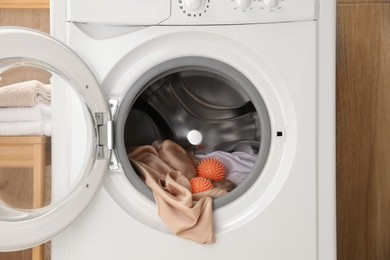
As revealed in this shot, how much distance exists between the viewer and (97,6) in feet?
3.52

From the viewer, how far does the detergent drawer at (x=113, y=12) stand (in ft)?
3.51

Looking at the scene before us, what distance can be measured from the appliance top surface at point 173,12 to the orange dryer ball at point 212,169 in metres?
0.35

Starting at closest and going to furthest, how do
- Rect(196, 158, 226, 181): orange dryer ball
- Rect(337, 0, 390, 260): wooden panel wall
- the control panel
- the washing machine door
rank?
the washing machine door → the control panel → Rect(196, 158, 226, 181): orange dryer ball → Rect(337, 0, 390, 260): wooden panel wall

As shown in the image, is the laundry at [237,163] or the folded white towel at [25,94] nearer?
the folded white towel at [25,94]

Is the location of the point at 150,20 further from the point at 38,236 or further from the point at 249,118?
the point at 38,236

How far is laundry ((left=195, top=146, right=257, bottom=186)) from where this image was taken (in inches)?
47.0


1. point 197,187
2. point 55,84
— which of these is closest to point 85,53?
point 55,84

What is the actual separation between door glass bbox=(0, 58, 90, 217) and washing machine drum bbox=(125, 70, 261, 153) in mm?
211

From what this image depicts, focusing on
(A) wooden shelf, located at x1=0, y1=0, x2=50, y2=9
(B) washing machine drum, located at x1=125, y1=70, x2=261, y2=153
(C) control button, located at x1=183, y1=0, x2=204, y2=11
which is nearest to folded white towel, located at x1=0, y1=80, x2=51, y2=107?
(B) washing machine drum, located at x1=125, y1=70, x2=261, y2=153

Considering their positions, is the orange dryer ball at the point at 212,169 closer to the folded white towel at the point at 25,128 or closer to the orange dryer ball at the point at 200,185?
the orange dryer ball at the point at 200,185

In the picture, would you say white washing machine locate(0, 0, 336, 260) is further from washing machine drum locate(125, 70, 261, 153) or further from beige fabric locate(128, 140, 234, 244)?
washing machine drum locate(125, 70, 261, 153)

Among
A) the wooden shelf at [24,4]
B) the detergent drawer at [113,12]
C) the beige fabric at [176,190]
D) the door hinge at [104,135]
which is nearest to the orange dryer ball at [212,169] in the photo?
the beige fabric at [176,190]

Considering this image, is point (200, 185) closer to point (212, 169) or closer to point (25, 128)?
point (212, 169)

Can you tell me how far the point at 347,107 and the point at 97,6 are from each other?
37.6 inches
